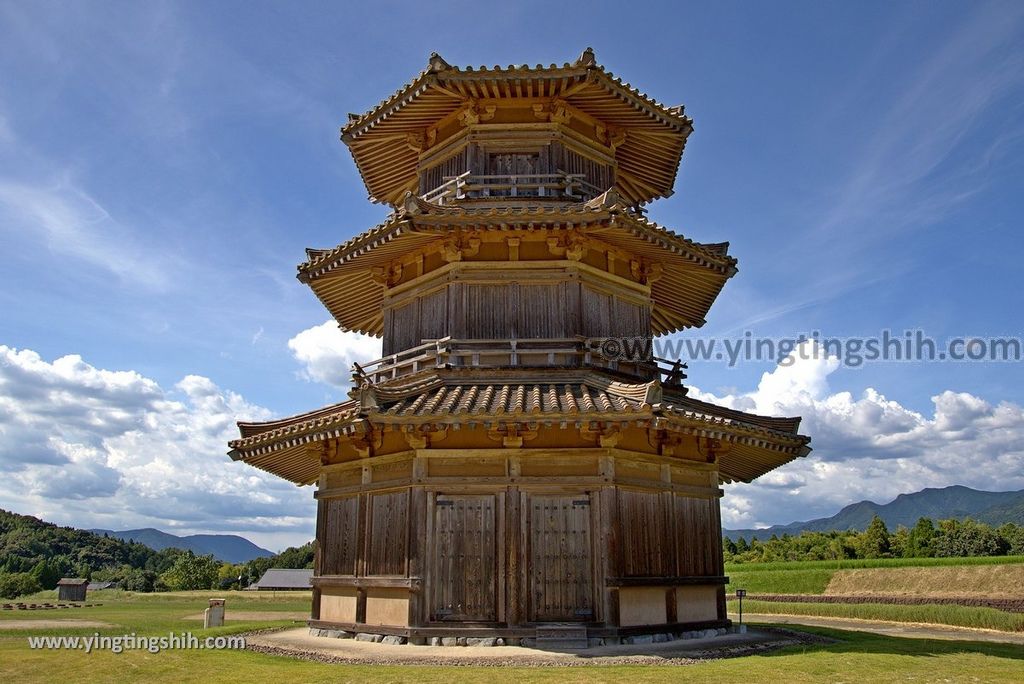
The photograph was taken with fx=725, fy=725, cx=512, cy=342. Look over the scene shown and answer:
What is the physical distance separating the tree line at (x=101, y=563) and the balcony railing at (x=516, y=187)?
78431 millimetres

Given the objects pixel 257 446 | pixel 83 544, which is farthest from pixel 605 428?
pixel 83 544

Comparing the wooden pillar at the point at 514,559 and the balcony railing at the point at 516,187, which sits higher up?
the balcony railing at the point at 516,187

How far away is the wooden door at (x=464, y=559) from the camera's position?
13.5m

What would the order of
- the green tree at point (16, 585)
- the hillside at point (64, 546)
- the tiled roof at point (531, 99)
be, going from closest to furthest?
the tiled roof at point (531, 99) → the green tree at point (16, 585) → the hillside at point (64, 546)

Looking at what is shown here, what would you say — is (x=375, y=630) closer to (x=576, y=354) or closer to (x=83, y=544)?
(x=576, y=354)

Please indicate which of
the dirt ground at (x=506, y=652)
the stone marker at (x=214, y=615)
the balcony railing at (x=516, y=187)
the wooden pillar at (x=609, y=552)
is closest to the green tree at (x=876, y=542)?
the dirt ground at (x=506, y=652)

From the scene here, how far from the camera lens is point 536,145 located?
17.6m

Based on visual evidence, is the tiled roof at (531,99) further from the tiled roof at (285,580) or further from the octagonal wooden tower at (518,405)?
the tiled roof at (285,580)

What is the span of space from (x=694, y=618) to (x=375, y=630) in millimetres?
6526

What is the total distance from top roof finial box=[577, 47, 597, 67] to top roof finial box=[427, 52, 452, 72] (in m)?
2.95

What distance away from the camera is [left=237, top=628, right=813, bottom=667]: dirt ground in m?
11.6

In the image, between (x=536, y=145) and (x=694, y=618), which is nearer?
(x=694, y=618)

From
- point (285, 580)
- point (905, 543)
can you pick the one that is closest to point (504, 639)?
point (905, 543)

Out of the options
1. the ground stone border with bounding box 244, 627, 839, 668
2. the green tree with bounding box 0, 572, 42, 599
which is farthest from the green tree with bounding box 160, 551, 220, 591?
the ground stone border with bounding box 244, 627, 839, 668
